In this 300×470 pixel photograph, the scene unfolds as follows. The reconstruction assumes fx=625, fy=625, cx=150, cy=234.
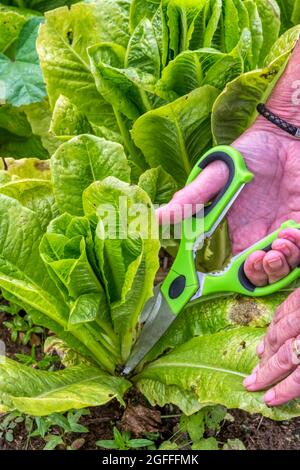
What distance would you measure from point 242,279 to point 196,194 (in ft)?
0.61

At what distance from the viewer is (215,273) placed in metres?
1.23

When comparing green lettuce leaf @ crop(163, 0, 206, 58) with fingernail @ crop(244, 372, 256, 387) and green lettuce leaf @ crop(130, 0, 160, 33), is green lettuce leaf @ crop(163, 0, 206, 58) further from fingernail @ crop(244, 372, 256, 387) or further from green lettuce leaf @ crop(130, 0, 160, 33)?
fingernail @ crop(244, 372, 256, 387)

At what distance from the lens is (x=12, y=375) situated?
1097 millimetres

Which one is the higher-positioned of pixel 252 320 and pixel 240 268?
pixel 240 268

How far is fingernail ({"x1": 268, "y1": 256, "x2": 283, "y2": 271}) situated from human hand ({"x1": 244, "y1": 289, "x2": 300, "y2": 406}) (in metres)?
0.07

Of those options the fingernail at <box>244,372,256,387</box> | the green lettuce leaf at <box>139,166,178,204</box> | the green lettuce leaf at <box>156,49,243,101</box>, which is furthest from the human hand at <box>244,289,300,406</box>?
the green lettuce leaf at <box>156,49,243,101</box>

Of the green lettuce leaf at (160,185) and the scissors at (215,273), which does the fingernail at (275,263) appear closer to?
the scissors at (215,273)

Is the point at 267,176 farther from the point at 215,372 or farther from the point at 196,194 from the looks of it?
the point at 215,372

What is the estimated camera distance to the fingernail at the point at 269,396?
1.05m

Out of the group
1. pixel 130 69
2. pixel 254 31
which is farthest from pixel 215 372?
pixel 254 31

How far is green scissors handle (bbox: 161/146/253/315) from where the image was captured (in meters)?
1.20

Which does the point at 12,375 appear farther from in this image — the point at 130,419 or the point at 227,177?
the point at 227,177

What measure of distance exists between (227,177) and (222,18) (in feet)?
1.12

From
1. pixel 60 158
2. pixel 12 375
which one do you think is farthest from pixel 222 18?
pixel 12 375
